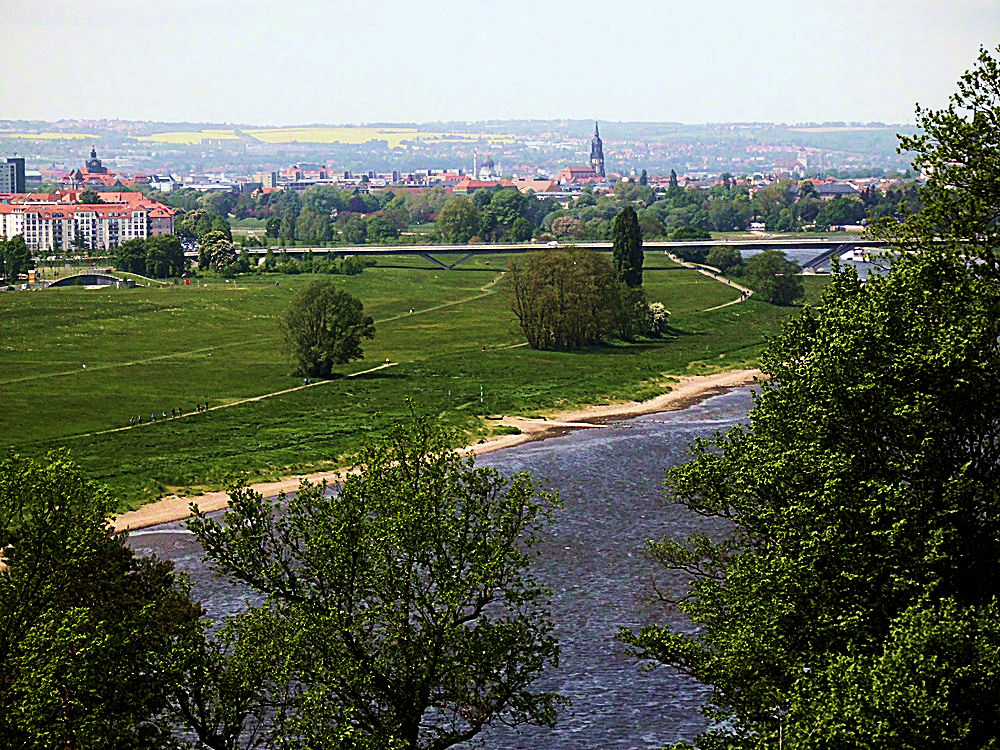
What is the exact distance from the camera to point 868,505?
21.8 metres

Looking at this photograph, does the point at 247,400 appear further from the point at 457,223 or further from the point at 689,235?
the point at 457,223

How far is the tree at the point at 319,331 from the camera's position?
87.2 m

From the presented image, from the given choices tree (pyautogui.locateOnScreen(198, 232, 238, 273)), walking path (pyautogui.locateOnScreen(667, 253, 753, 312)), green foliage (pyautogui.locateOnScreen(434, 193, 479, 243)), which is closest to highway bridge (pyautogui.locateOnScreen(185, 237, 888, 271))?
walking path (pyautogui.locateOnScreen(667, 253, 753, 312))

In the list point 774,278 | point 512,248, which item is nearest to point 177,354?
point 774,278

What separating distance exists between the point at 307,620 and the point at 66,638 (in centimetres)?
383

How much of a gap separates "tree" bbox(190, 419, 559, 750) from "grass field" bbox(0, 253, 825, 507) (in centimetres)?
3533

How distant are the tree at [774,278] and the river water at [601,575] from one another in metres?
64.0

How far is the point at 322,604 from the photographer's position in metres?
23.8

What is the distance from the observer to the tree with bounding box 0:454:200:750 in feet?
69.1

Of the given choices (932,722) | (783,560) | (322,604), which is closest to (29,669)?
(322,604)

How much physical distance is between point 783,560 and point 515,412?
5962 centimetres

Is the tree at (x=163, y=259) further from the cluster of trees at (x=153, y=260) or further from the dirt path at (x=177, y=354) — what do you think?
the dirt path at (x=177, y=354)

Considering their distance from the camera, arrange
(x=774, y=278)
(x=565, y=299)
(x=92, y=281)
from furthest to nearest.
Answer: (x=92, y=281) < (x=774, y=278) < (x=565, y=299)

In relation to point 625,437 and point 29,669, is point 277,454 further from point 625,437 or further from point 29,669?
point 29,669
